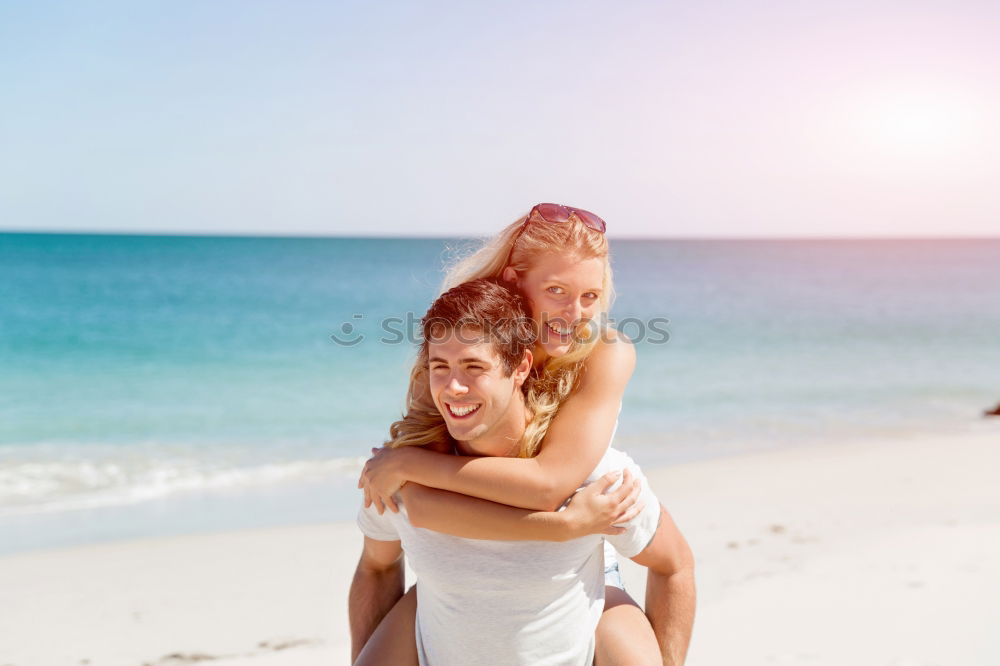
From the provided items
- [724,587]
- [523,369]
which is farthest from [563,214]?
[724,587]

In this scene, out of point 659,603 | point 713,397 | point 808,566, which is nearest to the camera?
point 659,603

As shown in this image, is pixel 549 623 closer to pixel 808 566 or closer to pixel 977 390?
pixel 808 566

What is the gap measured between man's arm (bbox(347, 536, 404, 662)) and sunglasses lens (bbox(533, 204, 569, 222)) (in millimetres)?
1393

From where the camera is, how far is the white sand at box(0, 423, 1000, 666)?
4.73 m

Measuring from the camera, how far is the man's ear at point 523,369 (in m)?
2.65

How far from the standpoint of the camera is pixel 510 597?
96.3 inches

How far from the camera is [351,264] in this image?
220ft

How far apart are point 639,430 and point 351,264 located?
5690 centimetres

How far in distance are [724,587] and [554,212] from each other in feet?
11.3

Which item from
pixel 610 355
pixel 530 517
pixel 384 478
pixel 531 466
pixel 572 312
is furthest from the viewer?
pixel 572 312

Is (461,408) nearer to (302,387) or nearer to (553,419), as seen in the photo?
(553,419)

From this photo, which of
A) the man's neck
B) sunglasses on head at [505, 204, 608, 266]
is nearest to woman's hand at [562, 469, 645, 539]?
the man's neck

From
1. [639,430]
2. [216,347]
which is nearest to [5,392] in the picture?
[216,347]

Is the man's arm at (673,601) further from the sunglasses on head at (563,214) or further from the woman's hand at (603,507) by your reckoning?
the sunglasses on head at (563,214)
